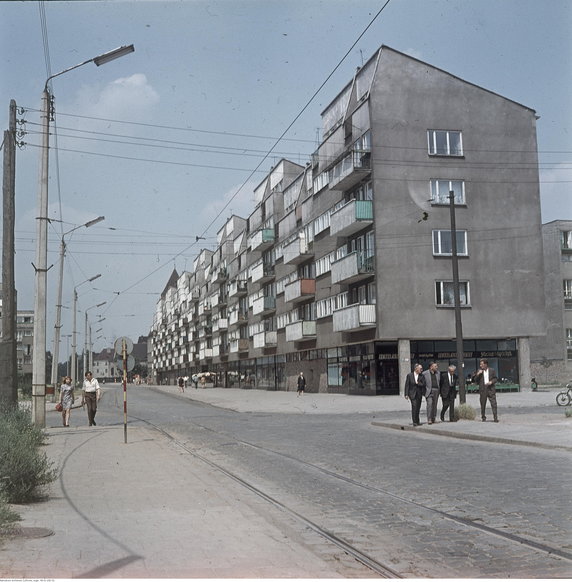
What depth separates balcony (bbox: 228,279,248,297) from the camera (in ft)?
258

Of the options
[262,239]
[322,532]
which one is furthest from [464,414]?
[262,239]

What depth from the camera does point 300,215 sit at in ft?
190

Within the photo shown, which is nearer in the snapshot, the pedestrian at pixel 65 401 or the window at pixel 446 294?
the pedestrian at pixel 65 401

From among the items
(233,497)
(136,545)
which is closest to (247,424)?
(233,497)

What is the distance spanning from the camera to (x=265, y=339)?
65.9 m

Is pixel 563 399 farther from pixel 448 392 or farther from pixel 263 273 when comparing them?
pixel 263 273

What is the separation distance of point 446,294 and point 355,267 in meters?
5.28

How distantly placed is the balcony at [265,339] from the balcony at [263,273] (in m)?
4.81

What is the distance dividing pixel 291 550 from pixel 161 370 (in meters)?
165

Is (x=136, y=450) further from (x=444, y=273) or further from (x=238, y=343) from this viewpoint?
(x=238, y=343)

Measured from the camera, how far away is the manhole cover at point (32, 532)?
7074 mm

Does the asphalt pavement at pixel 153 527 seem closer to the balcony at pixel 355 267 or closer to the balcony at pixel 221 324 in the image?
the balcony at pixel 355 267

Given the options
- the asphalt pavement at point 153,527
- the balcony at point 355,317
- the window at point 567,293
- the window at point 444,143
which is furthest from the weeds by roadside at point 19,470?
the window at point 567,293

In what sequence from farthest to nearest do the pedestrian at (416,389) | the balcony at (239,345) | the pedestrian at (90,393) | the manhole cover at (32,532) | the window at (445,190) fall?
1. the balcony at (239,345)
2. the window at (445,190)
3. the pedestrian at (90,393)
4. the pedestrian at (416,389)
5. the manhole cover at (32,532)
